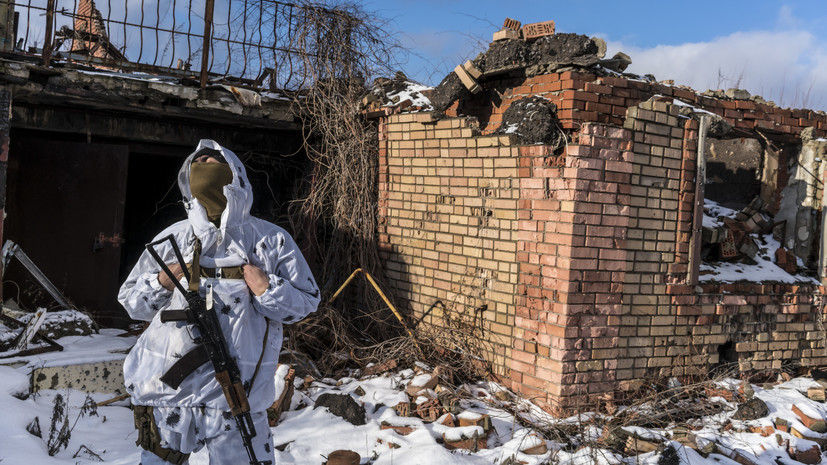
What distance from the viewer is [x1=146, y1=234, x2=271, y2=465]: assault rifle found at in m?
2.52

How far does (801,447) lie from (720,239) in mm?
1752

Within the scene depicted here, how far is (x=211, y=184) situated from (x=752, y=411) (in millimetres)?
4004

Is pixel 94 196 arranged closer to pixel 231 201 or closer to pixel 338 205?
pixel 338 205

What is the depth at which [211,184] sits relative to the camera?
2.67 m

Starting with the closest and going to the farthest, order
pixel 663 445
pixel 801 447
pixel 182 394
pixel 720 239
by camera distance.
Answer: pixel 182 394 → pixel 663 445 → pixel 801 447 → pixel 720 239

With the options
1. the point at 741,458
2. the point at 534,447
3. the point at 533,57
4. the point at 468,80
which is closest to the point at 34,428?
the point at 534,447

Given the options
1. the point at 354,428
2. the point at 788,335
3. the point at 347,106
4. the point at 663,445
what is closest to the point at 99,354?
the point at 354,428

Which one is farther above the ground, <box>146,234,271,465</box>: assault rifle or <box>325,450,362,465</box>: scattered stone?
<box>146,234,271,465</box>: assault rifle

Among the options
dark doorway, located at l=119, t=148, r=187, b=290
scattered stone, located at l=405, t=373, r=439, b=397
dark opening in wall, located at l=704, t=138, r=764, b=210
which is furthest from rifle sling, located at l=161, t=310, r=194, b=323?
dark doorway, located at l=119, t=148, r=187, b=290

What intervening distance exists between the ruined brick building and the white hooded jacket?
228 cm

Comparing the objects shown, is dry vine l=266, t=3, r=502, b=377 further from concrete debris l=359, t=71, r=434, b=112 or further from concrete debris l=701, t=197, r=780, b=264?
concrete debris l=701, t=197, r=780, b=264

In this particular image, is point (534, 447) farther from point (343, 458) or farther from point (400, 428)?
point (343, 458)

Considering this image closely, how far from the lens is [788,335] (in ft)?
18.2

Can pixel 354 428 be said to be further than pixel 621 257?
No
